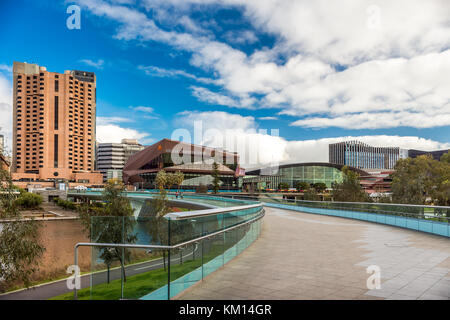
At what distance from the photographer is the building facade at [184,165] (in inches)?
3826

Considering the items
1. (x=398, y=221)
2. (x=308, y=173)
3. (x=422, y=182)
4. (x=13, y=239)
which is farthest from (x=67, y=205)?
(x=398, y=221)

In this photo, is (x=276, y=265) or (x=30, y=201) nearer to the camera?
(x=276, y=265)

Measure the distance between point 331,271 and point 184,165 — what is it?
304 feet

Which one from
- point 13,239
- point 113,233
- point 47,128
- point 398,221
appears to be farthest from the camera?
point 47,128

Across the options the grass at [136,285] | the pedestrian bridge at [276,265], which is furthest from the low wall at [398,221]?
the grass at [136,285]

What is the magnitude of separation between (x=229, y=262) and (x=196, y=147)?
324 ft

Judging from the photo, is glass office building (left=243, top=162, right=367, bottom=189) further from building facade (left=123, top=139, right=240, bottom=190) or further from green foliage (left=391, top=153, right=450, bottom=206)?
green foliage (left=391, top=153, right=450, bottom=206)

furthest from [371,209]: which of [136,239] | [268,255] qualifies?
[136,239]

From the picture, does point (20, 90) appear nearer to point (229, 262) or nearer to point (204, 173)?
point (204, 173)

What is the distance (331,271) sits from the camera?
7070 millimetres

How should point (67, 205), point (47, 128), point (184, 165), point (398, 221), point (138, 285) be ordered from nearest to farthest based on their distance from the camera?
point (138, 285)
point (398, 221)
point (67, 205)
point (184, 165)
point (47, 128)

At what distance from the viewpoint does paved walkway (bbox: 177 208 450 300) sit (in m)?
5.56

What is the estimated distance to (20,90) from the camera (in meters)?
132

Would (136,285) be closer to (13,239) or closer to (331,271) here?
(331,271)
